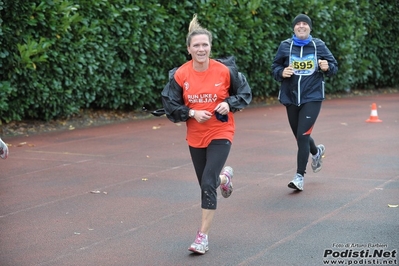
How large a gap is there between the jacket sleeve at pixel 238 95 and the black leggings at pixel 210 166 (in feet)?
1.01

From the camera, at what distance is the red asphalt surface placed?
235 inches

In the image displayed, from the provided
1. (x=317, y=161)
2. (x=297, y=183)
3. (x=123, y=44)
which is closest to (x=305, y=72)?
(x=317, y=161)

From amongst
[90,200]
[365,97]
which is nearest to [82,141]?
[90,200]

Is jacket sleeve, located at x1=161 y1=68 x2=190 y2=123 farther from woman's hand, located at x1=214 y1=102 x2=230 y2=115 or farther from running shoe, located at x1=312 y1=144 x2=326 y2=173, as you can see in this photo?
running shoe, located at x1=312 y1=144 x2=326 y2=173

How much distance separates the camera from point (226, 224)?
687 centimetres

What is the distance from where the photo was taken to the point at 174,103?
625 centimetres

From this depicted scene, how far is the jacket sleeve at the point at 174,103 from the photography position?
6180 mm

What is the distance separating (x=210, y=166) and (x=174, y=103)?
1.94ft

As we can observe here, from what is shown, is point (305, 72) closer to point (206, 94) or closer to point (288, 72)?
point (288, 72)

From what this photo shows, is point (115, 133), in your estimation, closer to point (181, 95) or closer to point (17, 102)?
point (17, 102)

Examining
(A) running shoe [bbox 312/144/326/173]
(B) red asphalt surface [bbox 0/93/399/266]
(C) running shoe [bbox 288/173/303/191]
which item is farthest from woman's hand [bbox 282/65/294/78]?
(B) red asphalt surface [bbox 0/93/399/266]

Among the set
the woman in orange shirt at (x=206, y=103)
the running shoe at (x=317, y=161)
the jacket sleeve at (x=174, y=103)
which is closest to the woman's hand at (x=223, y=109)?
the woman in orange shirt at (x=206, y=103)

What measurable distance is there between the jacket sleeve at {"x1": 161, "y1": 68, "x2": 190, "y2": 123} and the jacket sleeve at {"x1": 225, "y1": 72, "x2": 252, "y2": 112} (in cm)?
36

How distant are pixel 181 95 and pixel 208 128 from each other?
36 cm
